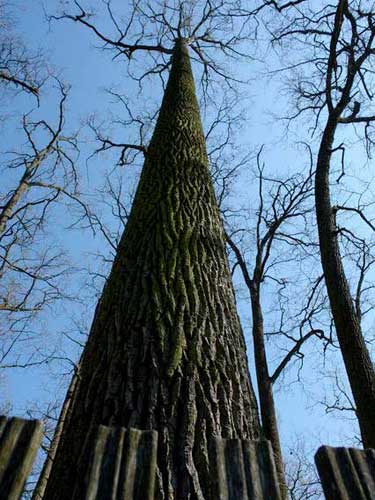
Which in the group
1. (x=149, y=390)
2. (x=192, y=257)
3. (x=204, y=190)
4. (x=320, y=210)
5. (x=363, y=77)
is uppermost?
(x=363, y=77)

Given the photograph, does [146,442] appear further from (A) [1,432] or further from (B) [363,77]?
(B) [363,77]

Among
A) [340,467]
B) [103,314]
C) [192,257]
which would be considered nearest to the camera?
[340,467]

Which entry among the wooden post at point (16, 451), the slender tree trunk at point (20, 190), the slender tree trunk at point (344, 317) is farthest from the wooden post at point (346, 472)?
the slender tree trunk at point (20, 190)

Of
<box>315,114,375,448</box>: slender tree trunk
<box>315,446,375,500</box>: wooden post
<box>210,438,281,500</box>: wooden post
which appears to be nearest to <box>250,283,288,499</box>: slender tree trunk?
<box>315,114,375,448</box>: slender tree trunk

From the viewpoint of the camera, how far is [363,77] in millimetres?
7547

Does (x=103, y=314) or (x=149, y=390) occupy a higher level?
(x=103, y=314)

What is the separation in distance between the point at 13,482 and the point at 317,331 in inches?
363

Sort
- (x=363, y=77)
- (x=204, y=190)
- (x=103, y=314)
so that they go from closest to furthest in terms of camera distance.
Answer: (x=103, y=314) < (x=204, y=190) < (x=363, y=77)

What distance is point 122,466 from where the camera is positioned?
1133mm

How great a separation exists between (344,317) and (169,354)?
13.0ft

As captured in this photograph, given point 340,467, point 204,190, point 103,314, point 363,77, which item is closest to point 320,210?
point 363,77

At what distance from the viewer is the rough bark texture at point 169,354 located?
1854mm

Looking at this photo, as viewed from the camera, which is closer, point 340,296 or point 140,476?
point 140,476

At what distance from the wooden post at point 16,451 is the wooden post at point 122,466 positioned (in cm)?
18
